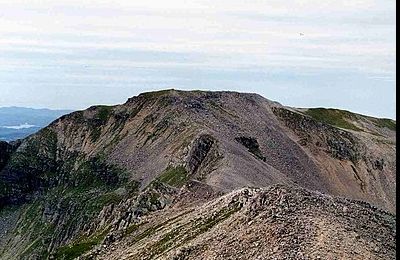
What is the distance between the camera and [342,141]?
18162cm

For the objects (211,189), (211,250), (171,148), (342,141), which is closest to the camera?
(211,250)

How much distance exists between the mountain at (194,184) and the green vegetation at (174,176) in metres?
0.33

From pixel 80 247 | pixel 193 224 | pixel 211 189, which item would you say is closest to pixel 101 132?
pixel 80 247

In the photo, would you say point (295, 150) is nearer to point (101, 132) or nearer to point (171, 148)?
point (171, 148)

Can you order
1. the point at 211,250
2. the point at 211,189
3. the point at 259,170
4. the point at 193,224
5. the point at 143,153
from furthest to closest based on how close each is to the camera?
the point at 143,153 → the point at 259,170 → the point at 211,189 → the point at 193,224 → the point at 211,250

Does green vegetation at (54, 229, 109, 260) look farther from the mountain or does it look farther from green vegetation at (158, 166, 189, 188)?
green vegetation at (158, 166, 189, 188)

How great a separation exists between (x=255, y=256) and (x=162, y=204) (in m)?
42.9

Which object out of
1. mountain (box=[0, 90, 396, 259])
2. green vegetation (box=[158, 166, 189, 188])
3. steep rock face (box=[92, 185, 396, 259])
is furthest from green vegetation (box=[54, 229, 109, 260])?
green vegetation (box=[158, 166, 189, 188])

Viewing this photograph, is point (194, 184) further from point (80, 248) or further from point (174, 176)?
point (174, 176)

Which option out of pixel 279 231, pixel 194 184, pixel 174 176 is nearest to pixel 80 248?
pixel 194 184

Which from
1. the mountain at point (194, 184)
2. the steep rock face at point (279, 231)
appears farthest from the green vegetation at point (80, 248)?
the steep rock face at point (279, 231)

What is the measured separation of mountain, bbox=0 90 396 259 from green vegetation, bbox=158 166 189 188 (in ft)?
1.07

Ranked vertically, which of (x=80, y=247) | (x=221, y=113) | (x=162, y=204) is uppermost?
(x=221, y=113)

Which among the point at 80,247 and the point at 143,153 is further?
the point at 143,153
